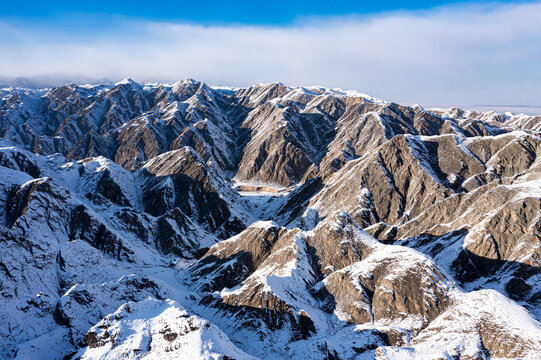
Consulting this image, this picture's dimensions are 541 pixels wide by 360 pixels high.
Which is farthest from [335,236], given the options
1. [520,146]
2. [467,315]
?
[520,146]

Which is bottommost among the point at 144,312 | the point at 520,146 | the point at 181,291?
the point at 181,291

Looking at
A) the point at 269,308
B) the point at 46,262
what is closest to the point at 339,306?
the point at 269,308

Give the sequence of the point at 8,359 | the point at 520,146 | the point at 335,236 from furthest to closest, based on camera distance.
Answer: the point at 520,146 < the point at 335,236 < the point at 8,359

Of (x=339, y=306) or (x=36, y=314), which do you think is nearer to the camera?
(x=36, y=314)

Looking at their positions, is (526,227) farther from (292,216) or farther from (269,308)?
(292,216)

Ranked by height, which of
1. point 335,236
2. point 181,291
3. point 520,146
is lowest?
point 181,291

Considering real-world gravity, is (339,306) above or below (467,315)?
below

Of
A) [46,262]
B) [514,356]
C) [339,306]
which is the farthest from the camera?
[46,262]

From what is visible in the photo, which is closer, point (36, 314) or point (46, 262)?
point (36, 314)

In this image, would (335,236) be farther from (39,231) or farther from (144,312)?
A: (39,231)
